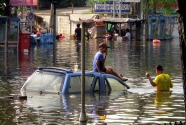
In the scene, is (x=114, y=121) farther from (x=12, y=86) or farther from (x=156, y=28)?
(x=156, y=28)

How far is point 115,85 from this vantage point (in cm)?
1758

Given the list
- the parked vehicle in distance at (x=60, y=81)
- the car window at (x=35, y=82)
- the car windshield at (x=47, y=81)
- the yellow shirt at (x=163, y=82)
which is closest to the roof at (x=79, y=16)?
the yellow shirt at (x=163, y=82)

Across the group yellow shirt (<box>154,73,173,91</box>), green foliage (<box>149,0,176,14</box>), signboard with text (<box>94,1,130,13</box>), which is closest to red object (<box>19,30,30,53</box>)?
yellow shirt (<box>154,73,173,91</box>)

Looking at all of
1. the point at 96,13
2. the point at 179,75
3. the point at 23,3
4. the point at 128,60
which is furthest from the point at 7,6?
the point at 96,13

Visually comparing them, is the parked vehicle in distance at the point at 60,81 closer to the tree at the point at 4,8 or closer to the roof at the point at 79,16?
the tree at the point at 4,8

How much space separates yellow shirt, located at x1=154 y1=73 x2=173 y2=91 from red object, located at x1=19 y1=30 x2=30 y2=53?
17.1 m

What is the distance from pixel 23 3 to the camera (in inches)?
1591

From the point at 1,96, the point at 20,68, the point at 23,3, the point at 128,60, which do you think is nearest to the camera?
the point at 1,96

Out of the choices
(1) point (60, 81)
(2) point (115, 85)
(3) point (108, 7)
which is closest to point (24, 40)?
(2) point (115, 85)

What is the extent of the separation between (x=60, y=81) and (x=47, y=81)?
374 millimetres

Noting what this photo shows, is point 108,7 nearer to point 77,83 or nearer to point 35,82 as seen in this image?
point 35,82

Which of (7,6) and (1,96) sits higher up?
(7,6)

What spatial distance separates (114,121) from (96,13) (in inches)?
2324

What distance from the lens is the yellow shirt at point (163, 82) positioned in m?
17.7
